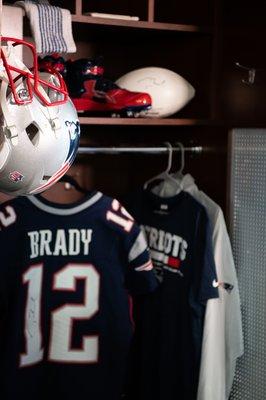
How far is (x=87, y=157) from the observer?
2496mm

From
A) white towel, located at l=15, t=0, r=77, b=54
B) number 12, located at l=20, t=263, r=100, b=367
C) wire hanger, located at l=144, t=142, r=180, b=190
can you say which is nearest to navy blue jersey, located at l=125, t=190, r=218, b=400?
wire hanger, located at l=144, t=142, r=180, b=190

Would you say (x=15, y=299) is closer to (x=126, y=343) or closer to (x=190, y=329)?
(x=126, y=343)

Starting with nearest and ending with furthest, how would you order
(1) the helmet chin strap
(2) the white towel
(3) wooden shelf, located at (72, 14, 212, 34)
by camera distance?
(1) the helmet chin strap → (2) the white towel → (3) wooden shelf, located at (72, 14, 212, 34)

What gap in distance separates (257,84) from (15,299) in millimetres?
932

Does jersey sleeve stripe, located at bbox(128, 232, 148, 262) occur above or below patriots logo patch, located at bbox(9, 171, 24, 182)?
below

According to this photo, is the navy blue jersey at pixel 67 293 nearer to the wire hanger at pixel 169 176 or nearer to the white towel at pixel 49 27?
the wire hanger at pixel 169 176

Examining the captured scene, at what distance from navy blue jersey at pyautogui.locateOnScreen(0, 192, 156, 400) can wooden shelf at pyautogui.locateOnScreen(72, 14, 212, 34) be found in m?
0.50

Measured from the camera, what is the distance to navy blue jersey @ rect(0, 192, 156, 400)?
80.0 inches

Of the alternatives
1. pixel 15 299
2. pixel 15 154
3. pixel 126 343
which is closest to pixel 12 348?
pixel 15 299

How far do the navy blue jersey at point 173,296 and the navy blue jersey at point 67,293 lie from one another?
0.10 meters

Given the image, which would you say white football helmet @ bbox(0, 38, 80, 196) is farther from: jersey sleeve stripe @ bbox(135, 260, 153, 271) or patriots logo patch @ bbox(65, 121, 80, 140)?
jersey sleeve stripe @ bbox(135, 260, 153, 271)

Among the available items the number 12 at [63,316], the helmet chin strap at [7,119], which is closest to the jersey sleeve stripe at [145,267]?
the number 12 at [63,316]

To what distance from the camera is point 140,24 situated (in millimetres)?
2090

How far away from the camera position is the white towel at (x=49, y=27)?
71.3 inches
